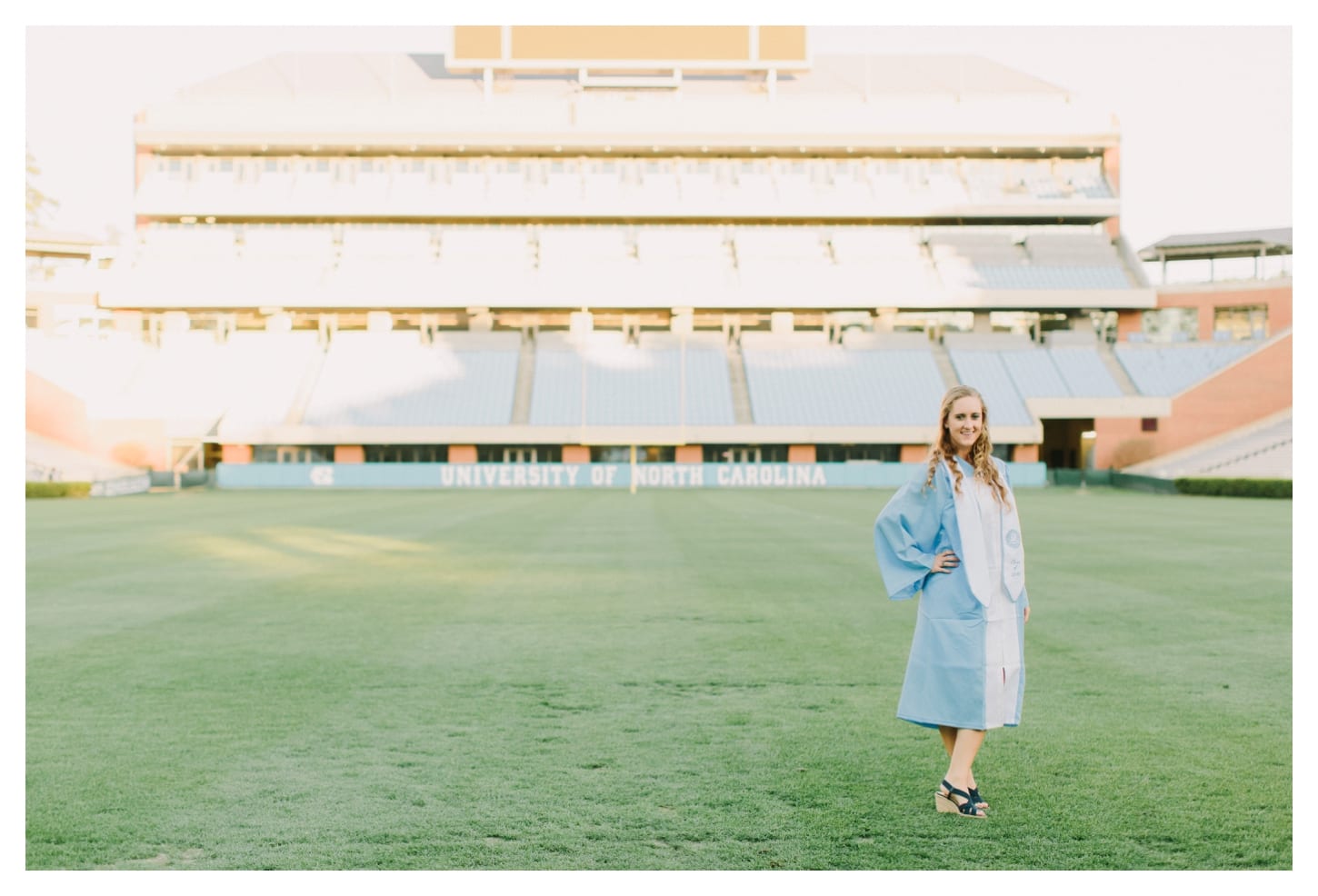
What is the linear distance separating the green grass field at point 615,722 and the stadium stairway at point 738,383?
3372cm

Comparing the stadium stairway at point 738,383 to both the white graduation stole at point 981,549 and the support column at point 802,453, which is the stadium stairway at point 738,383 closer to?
the support column at point 802,453

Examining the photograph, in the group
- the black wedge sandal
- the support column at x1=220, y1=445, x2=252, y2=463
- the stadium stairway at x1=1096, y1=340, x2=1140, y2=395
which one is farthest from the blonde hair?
the stadium stairway at x1=1096, y1=340, x2=1140, y2=395

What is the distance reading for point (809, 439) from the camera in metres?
48.9

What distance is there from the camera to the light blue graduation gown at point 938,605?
5.31 meters

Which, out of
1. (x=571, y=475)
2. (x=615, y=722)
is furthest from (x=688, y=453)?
(x=615, y=722)

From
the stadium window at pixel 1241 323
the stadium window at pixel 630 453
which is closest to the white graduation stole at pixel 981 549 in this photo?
the stadium window at pixel 630 453

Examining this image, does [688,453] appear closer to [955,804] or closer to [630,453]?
[630,453]

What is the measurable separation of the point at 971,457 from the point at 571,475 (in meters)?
43.0

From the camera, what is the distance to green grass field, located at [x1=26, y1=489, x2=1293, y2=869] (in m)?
5.01

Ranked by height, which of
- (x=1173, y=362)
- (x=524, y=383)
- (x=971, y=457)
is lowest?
(x=971, y=457)

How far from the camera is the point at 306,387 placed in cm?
5172

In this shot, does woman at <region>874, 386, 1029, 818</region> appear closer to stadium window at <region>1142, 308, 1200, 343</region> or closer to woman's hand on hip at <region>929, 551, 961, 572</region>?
woman's hand on hip at <region>929, 551, 961, 572</region>

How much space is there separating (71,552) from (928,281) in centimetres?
4552
